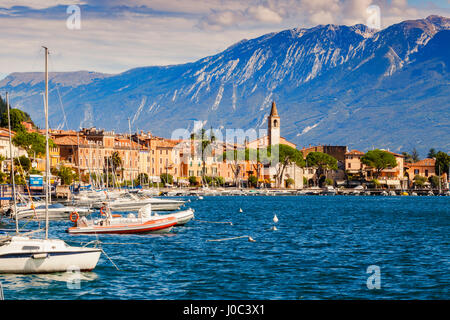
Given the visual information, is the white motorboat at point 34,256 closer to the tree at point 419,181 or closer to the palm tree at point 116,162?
the palm tree at point 116,162

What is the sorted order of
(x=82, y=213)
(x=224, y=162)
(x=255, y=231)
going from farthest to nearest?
(x=224, y=162), (x=82, y=213), (x=255, y=231)

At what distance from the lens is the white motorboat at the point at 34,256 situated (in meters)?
26.5

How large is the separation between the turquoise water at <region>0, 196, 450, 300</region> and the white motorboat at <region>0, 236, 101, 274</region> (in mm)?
329

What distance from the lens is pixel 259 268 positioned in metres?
30.9

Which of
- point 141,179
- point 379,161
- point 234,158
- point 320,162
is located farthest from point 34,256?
point 379,161

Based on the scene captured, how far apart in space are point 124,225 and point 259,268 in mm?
14851

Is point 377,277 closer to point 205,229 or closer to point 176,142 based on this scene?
point 205,229

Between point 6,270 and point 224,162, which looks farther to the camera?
point 224,162

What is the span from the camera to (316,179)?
650 ft

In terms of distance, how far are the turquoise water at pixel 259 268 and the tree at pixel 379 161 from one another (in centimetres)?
14455

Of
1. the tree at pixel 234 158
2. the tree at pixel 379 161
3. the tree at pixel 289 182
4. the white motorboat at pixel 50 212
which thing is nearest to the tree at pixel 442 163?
the tree at pixel 379 161

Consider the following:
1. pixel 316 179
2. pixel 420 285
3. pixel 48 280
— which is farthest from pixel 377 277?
pixel 316 179

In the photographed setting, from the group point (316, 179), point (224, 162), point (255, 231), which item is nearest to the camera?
point (255, 231)

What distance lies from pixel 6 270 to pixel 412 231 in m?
34.0
